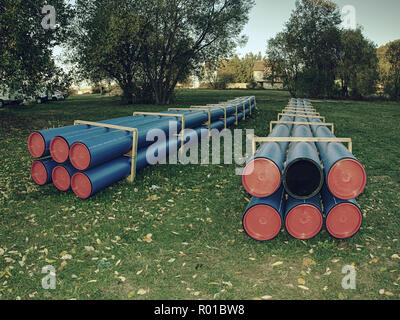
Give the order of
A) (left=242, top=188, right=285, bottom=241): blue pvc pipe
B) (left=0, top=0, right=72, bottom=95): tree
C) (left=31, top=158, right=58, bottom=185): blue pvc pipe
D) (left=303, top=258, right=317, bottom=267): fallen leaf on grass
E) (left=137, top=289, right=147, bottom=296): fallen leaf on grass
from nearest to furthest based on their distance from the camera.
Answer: (left=137, top=289, right=147, bottom=296): fallen leaf on grass
(left=303, top=258, right=317, bottom=267): fallen leaf on grass
(left=242, top=188, right=285, bottom=241): blue pvc pipe
(left=31, top=158, right=58, bottom=185): blue pvc pipe
(left=0, top=0, right=72, bottom=95): tree

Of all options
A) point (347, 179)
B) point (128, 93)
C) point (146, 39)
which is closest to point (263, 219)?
point (347, 179)

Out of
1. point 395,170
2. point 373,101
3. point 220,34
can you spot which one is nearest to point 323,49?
point 373,101

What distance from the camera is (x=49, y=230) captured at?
634 centimetres

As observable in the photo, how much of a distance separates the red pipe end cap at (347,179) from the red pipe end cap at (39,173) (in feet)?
23.2

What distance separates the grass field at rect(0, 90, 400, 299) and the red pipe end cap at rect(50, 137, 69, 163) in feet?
3.14

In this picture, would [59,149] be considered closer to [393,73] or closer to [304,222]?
[304,222]

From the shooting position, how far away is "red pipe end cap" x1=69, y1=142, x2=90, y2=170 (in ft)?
24.1

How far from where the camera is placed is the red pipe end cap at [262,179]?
5.75 m

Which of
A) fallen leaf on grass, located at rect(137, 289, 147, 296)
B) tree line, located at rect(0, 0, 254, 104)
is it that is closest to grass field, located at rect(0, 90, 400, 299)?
fallen leaf on grass, located at rect(137, 289, 147, 296)

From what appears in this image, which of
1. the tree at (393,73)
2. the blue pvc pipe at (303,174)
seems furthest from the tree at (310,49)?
the blue pvc pipe at (303,174)

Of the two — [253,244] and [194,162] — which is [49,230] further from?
[194,162]

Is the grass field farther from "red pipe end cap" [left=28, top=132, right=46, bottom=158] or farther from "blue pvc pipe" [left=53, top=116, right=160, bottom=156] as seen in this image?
"blue pvc pipe" [left=53, top=116, right=160, bottom=156]

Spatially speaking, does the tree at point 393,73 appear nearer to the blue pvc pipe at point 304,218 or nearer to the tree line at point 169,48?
the tree line at point 169,48

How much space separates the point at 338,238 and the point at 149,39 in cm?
2586
